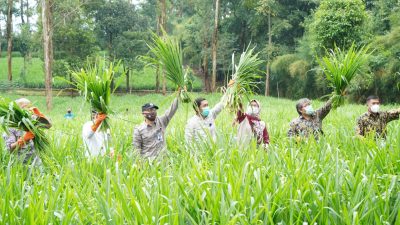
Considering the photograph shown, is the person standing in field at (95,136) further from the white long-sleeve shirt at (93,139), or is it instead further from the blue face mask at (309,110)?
the blue face mask at (309,110)

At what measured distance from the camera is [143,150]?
5395 millimetres

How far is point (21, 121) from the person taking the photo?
14.1ft

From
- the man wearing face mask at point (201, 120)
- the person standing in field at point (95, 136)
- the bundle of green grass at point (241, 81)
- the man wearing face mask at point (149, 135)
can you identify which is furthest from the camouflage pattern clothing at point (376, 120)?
the person standing in field at point (95, 136)

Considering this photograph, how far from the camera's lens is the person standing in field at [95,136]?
4.73 metres

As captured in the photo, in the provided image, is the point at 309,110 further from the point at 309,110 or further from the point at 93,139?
the point at 93,139

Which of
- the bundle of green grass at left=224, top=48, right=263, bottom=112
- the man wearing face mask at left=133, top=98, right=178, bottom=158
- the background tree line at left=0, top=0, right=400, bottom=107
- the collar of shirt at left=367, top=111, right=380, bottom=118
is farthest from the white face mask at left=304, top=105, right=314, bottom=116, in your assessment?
the background tree line at left=0, top=0, right=400, bottom=107

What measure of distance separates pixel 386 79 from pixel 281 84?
36.0 feet

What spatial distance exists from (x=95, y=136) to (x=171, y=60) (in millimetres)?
1352

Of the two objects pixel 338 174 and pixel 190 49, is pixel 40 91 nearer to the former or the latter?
pixel 190 49

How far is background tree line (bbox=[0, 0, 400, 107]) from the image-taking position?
20.9 metres

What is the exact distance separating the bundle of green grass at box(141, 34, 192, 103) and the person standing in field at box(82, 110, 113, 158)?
0.80 metres

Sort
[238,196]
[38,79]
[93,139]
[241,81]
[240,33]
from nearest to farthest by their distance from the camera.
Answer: [238,196], [241,81], [93,139], [240,33], [38,79]

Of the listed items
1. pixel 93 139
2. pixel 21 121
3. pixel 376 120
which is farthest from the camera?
pixel 376 120

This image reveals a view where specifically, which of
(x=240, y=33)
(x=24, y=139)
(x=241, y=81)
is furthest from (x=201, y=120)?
(x=240, y=33)
